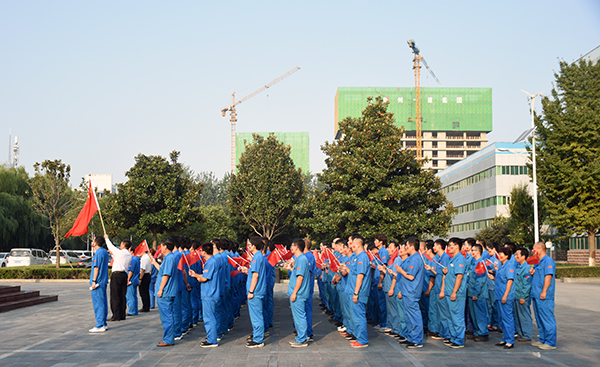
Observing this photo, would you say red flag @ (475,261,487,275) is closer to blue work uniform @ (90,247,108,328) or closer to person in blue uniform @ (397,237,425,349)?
person in blue uniform @ (397,237,425,349)

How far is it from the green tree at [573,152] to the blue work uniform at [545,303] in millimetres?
22321

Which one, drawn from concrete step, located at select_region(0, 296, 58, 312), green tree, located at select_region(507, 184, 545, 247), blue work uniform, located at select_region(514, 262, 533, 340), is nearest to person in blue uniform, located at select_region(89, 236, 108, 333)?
concrete step, located at select_region(0, 296, 58, 312)

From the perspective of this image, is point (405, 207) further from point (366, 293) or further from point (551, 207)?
point (366, 293)

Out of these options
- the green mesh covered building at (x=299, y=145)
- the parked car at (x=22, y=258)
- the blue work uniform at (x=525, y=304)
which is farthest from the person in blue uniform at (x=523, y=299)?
the green mesh covered building at (x=299, y=145)

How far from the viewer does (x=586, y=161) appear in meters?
29.4

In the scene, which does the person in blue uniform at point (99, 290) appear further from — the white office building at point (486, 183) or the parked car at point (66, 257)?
the white office building at point (486, 183)

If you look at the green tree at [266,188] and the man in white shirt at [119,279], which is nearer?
the man in white shirt at [119,279]

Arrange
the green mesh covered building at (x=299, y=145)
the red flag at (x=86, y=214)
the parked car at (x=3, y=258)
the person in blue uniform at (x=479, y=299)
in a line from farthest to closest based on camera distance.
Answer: the green mesh covered building at (x=299, y=145) → the parked car at (x=3, y=258) → the red flag at (x=86, y=214) → the person in blue uniform at (x=479, y=299)

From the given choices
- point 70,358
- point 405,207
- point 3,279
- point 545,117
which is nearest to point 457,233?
point 545,117

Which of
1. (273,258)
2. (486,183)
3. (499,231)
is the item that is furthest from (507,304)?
(486,183)

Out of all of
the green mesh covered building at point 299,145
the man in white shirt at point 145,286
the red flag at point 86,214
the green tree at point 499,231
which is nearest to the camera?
the red flag at point 86,214

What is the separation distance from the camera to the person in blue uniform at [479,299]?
31.0ft

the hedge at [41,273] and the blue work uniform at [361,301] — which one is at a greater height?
the blue work uniform at [361,301]

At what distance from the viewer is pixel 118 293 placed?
471 inches
